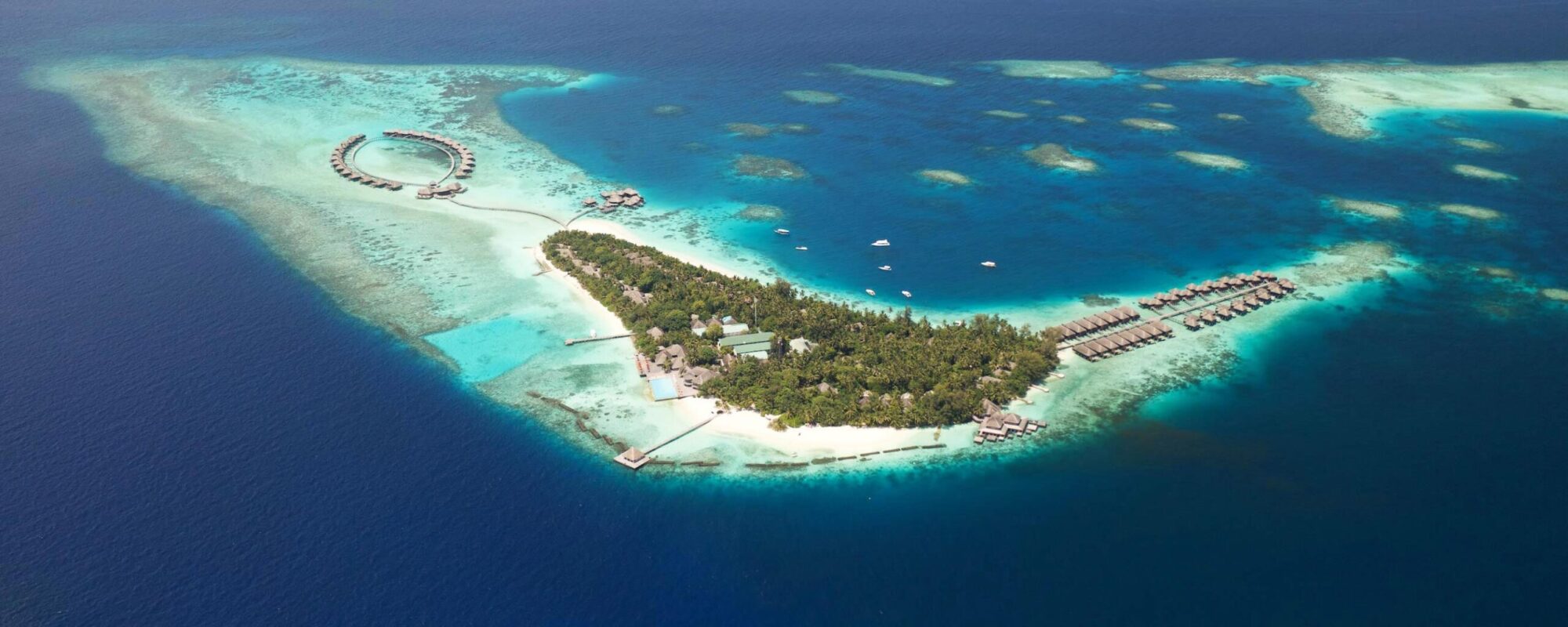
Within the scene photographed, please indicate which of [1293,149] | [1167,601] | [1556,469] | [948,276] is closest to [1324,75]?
[1293,149]

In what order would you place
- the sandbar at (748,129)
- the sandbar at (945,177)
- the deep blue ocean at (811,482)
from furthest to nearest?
the sandbar at (748,129) → the sandbar at (945,177) → the deep blue ocean at (811,482)

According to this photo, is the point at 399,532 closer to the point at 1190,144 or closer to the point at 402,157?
the point at 402,157

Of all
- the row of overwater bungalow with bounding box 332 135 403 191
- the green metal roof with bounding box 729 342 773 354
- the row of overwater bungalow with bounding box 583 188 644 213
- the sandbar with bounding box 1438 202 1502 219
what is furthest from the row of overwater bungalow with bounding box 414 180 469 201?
the sandbar with bounding box 1438 202 1502 219

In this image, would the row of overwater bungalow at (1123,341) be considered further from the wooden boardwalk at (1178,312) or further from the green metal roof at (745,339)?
the green metal roof at (745,339)

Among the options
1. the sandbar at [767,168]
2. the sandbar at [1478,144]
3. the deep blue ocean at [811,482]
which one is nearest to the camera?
the deep blue ocean at [811,482]

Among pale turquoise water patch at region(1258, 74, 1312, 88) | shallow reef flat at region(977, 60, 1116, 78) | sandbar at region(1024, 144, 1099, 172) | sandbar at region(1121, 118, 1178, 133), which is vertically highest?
pale turquoise water patch at region(1258, 74, 1312, 88)

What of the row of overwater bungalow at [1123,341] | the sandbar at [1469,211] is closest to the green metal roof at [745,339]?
the row of overwater bungalow at [1123,341]

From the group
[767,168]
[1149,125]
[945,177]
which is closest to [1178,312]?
[945,177]

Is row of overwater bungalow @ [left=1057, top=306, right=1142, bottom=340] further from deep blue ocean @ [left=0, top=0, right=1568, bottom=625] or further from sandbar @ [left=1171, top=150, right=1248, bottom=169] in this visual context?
sandbar @ [left=1171, top=150, right=1248, bottom=169]

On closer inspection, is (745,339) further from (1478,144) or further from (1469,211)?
(1478,144)
